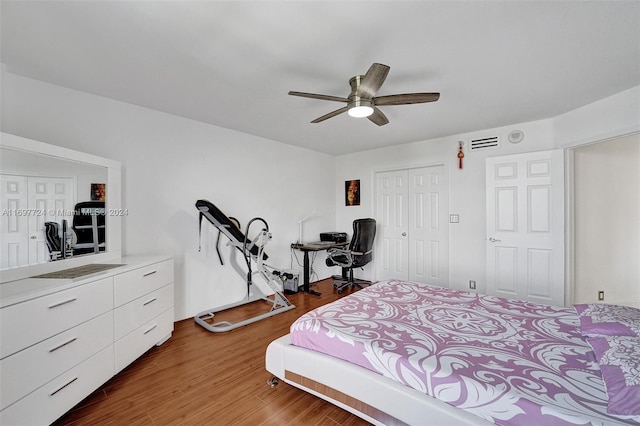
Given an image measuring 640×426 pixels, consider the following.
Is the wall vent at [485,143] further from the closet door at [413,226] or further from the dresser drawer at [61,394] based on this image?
the dresser drawer at [61,394]

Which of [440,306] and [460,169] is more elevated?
[460,169]

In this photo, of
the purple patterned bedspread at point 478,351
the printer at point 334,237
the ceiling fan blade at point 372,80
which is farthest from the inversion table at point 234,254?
the ceiling fan blade at point 372,80

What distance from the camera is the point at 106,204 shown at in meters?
2.39

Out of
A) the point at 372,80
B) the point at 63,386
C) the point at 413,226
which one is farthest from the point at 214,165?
the point at 413,226

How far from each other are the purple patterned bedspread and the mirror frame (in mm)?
1899

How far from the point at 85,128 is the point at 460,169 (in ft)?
15.1

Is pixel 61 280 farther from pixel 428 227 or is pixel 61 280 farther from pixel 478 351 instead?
pixel 428 227

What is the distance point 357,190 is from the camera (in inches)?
197

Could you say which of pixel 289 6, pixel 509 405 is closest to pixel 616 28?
pixel 289 6

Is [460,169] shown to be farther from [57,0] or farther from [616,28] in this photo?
[57,0]

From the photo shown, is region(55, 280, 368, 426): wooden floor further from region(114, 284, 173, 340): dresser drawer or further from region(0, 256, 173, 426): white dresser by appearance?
region(114, 284, 173, 340): dresser drawer

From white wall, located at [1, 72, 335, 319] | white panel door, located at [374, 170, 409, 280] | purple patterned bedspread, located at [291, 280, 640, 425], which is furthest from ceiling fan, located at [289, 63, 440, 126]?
white panel door, located at [374, 170, 409, 280]

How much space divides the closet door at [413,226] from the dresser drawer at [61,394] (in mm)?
3985

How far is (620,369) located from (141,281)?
9.87 ft
